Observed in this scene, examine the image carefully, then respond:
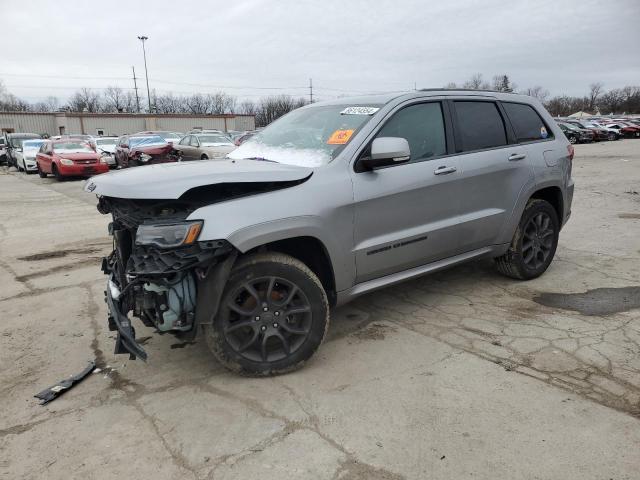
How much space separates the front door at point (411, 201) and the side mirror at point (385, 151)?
0.41 ft

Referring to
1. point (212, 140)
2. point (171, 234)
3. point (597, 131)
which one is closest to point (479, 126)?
point (171, 234)

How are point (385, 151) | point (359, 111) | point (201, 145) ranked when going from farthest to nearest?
1. point (201, 145)
2. point (359, 111)
3. point (385, 151)

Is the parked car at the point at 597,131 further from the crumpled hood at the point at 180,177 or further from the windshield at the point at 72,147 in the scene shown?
the crumpled hood at the point at 180,177

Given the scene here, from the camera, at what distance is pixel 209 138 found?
18.4 metres

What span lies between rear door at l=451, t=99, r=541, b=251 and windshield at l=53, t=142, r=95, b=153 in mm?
16993

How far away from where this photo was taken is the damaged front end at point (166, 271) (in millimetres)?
2877

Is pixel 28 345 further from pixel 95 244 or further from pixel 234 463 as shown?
pixel 95 244

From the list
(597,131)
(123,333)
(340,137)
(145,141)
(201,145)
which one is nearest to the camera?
(123,333)

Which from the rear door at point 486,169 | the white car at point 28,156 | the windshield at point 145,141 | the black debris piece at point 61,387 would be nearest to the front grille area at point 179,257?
the black debris piece at point 61,387

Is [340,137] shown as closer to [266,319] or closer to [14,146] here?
[266,319]

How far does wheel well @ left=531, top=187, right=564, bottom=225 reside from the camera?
5.12 meters

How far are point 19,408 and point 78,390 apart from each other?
34 centimetres

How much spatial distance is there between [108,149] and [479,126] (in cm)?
2275

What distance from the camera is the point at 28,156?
2142 centimetres
